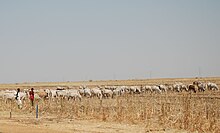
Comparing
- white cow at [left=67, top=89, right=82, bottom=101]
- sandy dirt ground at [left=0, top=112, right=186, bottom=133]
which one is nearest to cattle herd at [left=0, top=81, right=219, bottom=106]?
white cow at [left=67, top=89, right=82, bottom=101]

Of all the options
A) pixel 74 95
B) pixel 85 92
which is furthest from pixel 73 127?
pixel 85 92

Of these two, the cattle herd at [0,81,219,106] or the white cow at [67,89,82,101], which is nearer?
the cattle herd at [0,81,219,106]

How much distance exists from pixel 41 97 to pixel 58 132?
21679mm

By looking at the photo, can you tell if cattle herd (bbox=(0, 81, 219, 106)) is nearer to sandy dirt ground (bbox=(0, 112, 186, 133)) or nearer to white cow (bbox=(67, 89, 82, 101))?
white cow (bbox=(67, 89, 82, 101))

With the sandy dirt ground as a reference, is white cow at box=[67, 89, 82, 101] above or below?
above

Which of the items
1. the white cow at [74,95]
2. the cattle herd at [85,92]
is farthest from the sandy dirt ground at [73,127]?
the white cow at [74,95]

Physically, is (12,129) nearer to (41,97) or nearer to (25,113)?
(25,113)

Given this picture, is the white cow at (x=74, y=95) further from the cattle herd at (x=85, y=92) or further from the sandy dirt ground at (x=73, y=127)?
the sandy dirt ground at (x=73, y=127)

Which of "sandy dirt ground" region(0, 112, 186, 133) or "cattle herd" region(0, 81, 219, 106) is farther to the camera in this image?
"cattle herd" region(0, 81, 219, 106)

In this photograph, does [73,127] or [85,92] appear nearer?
[73,127]

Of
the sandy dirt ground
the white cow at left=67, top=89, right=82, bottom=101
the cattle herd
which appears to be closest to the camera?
the sandy dirt ground

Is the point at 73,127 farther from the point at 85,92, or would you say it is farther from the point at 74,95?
the point at 85,92

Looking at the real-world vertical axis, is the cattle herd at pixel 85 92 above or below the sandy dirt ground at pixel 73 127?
above

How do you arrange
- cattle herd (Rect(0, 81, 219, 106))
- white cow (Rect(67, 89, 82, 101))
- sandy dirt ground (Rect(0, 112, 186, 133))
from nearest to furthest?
sandy dirt ground (Rect(0, 112, 186, 133)), cattle herd (Rect(0, 81, 219, 106)), white cow (Rect(67, 89, 82, 101))
